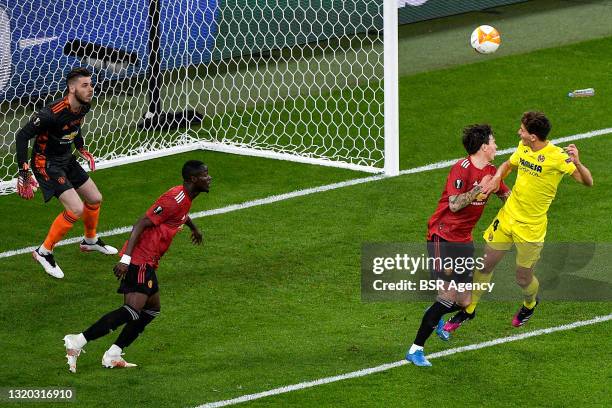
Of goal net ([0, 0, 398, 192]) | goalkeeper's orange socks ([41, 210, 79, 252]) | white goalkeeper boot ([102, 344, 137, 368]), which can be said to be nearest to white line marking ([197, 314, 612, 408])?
white goalkeeper boot ([102, 344, 137, 368])

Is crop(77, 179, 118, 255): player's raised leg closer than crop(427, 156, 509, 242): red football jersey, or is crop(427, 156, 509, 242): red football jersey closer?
crop(427, 156, 509, 242): red football jersey

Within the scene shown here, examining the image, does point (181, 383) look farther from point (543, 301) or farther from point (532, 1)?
point (532, 1)

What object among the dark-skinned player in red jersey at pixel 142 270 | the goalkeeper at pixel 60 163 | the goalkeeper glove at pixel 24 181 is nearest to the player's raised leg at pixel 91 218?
the goalkeeper at pixel 60 163

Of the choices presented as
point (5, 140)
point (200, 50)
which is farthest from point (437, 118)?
point (5, 140)

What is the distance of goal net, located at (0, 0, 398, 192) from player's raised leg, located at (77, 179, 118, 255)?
2.57 meters

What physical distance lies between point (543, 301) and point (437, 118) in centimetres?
550

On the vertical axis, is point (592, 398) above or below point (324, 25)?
below

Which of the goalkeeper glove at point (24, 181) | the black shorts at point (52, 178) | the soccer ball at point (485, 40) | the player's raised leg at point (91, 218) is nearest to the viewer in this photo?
the goalkeeper glove at point (24, 181)

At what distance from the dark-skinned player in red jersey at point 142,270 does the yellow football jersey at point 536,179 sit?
232 cm

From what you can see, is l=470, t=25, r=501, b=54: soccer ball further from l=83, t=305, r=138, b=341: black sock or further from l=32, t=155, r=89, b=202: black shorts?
l=83, t=305, r=138, b=341: black sock

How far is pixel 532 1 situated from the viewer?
72.0 feet

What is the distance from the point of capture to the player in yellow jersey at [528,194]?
31.6ft

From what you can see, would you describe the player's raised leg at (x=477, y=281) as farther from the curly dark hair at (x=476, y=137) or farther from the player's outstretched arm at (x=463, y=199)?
the curly dark hair at (x=476, y=137)

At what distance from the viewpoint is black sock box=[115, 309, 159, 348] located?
9.70m
